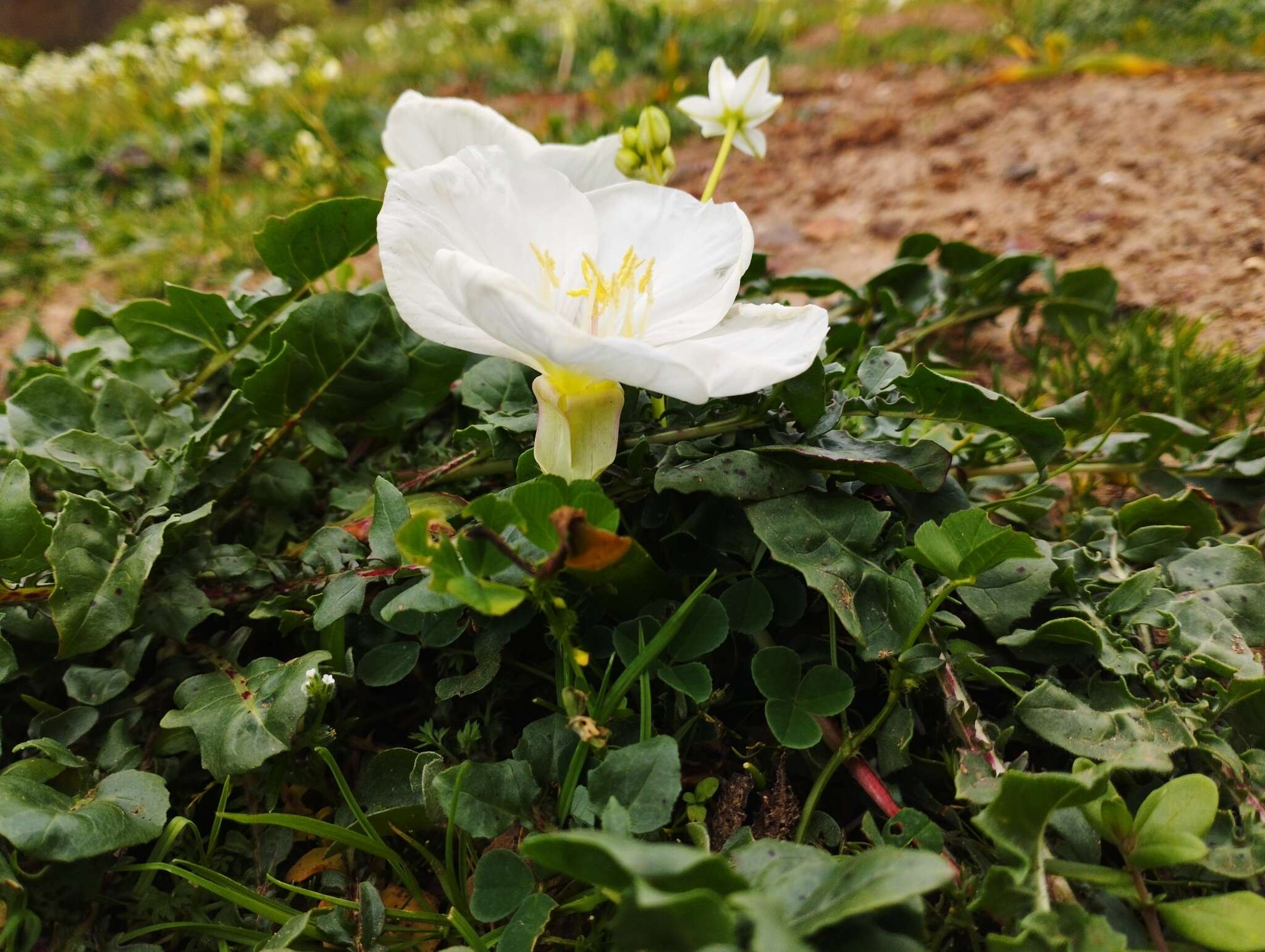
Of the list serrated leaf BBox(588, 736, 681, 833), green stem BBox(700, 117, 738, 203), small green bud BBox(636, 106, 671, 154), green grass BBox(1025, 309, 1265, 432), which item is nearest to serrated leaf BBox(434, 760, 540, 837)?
serrated leaf BBox(588, 736, 681, 833)

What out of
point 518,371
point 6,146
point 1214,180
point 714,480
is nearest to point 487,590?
point 714,480

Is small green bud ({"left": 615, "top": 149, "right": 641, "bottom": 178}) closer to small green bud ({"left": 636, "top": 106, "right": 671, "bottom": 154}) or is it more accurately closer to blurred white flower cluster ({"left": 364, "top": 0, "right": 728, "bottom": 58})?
small green bud ({"left": 636, "top": 106, "right": 671, "bottom": 154})

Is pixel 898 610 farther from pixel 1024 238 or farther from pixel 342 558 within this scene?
pixel 1024 238

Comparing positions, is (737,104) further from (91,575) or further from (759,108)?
(91,575)

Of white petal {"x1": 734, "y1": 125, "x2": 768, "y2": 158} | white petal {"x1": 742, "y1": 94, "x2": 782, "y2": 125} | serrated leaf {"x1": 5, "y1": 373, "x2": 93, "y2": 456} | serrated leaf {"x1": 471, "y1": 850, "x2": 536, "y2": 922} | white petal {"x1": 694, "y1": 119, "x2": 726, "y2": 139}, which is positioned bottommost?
serrated leaf {"x1": 471, "y1": 850, "x2": 536, "y2": 922}

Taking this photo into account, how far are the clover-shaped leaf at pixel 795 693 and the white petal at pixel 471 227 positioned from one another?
458 mm

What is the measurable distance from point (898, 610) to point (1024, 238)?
1.91 m

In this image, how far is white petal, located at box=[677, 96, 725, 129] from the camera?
4.54 feet

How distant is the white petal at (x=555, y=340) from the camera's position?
0.79 metres

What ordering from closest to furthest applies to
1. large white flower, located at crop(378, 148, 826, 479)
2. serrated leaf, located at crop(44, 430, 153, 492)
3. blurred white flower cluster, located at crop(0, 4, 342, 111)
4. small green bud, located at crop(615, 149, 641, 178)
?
large white flower, located at crop(378, 148, 826, 479)
serrated leaf, located at crop(44, 430, 153, 492)
small green bud, located at crop(615, 149, 641, 178)
blurred white flower cluster, located at crop(0, 4, 342, 111)

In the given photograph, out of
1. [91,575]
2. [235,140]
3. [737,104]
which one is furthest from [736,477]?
[235,140]

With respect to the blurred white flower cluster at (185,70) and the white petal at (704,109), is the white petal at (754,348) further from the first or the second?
the blurred white flower cluster at (185,70)

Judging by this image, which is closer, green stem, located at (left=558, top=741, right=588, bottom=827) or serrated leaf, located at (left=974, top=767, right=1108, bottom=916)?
serrated leaf, located at (left=974, top=767, right=1108, bottom=916)

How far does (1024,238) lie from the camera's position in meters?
2.45
